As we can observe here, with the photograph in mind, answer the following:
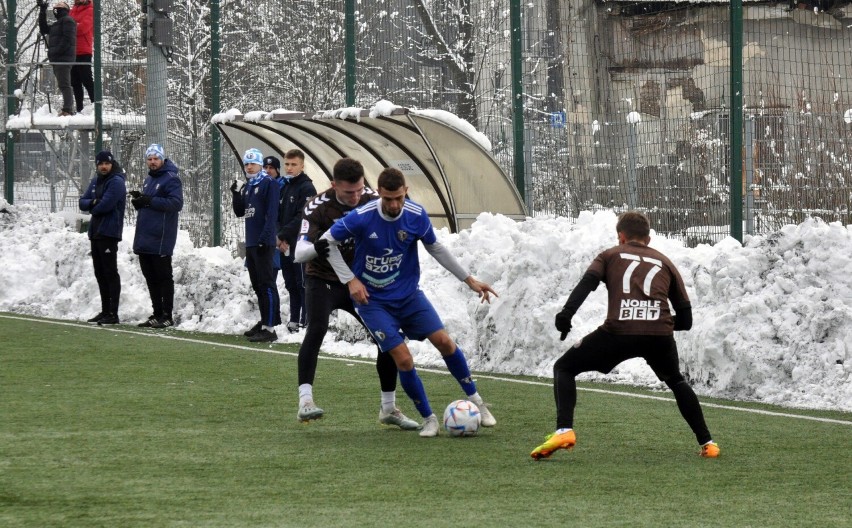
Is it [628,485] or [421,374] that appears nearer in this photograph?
[628,485]

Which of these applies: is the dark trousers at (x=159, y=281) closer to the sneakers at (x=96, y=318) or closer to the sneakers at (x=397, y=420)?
the sneakers at (x=96, y=318)

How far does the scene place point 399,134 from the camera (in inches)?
658

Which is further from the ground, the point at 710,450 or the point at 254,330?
the point at 254,330

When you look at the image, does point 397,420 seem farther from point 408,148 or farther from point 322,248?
point 408,148

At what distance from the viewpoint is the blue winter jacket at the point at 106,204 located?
16406 millimetres

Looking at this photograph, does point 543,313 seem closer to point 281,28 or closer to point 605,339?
point 605,339

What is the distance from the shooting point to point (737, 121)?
12445mm

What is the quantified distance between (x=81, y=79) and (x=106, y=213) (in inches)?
295

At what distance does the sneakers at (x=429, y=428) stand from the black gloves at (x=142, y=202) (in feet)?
26.0

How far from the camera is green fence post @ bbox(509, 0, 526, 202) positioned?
48.7 feet

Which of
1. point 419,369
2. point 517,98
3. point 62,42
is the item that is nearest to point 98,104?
point 62,42

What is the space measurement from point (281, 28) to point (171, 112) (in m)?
2.59

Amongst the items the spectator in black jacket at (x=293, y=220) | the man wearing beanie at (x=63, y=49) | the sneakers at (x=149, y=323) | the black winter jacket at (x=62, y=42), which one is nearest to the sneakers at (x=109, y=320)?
the sneakers at (x=149, y=323)

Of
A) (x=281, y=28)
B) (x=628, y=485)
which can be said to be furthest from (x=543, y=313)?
(x=281, y=28)
